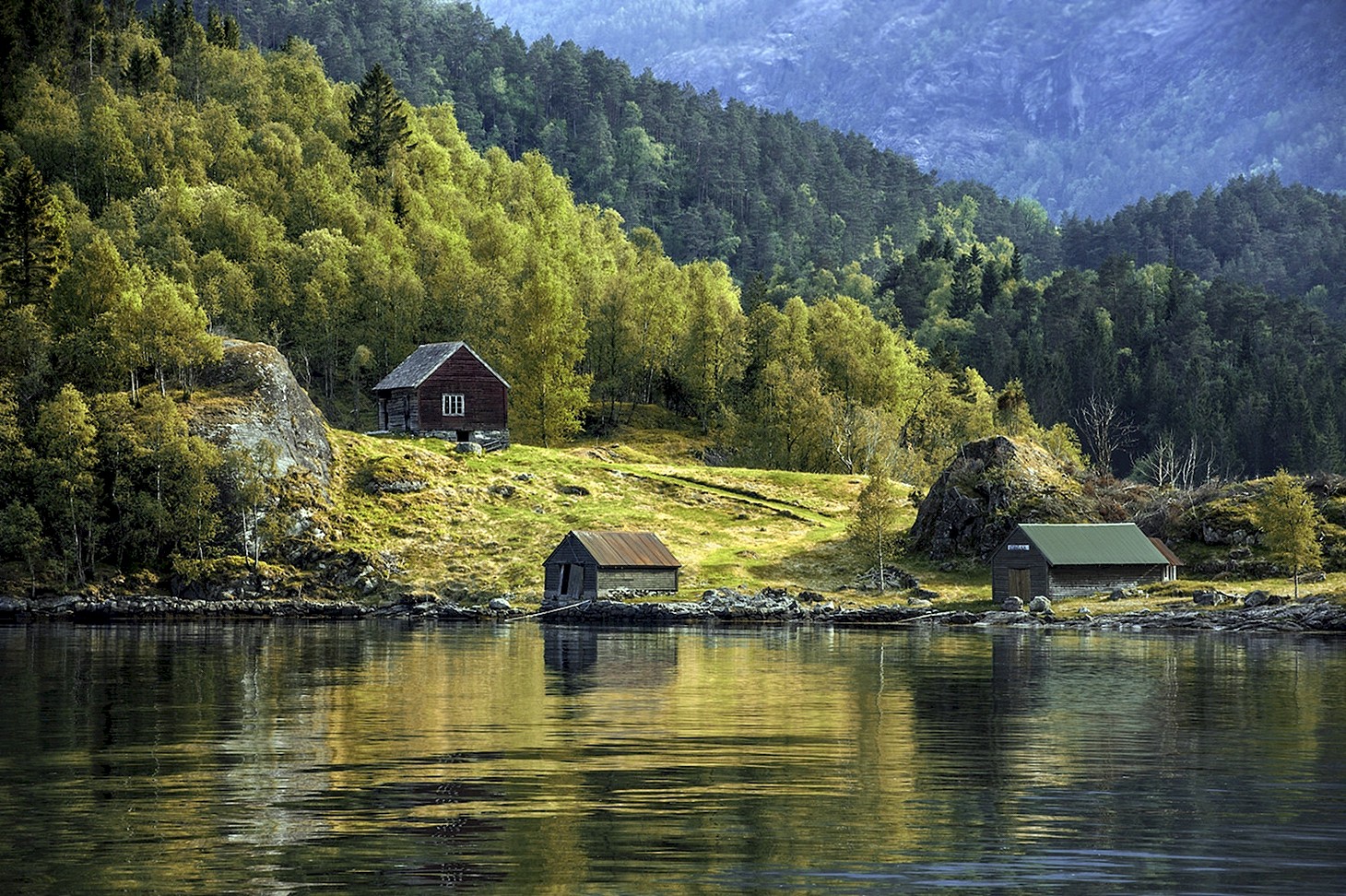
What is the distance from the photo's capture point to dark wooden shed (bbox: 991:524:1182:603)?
9306 cm

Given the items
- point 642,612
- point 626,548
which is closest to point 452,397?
point 626,548

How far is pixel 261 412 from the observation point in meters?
107

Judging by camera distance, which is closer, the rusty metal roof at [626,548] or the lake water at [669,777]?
the lake water at [669,777]

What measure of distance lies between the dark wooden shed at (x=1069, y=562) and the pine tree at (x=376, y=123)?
106668mm

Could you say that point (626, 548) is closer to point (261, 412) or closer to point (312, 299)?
point (261, 412)

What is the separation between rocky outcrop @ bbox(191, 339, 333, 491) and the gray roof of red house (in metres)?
13.6

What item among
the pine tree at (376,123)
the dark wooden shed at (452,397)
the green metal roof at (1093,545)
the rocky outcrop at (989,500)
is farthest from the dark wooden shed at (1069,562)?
the pine tree at (376,123)

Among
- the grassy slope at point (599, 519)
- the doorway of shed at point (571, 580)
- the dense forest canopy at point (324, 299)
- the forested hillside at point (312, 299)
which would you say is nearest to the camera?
the doorway of shed at point (571, 580)

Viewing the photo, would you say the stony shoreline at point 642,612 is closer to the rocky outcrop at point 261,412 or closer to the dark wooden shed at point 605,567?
the dark wooden shed at point 605,567

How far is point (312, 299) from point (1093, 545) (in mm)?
76963

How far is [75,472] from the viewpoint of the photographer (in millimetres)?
94812

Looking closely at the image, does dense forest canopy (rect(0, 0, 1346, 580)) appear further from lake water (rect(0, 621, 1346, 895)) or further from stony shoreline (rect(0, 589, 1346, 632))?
lake water (rect(0, 621, 1346, 895))

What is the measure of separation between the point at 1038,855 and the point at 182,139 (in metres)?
155

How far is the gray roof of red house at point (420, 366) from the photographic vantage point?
4948 inches
